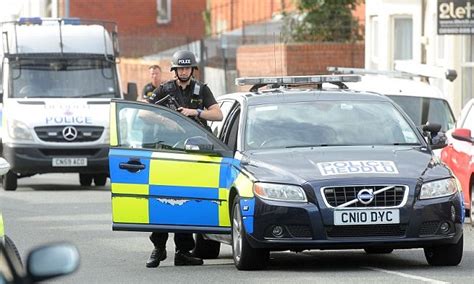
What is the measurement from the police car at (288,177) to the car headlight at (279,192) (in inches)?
0.4

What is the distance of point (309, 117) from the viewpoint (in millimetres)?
13547

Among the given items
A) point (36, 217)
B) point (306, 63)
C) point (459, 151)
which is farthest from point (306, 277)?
point (306, 63)

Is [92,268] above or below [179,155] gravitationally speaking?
below

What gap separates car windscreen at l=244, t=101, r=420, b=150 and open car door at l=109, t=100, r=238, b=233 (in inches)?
14.6

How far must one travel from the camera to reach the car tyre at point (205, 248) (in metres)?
14.4

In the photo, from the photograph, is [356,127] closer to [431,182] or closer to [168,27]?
[431,182]

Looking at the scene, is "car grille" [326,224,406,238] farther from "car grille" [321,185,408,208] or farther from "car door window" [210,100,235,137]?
"car door window" [210,100,235,137]

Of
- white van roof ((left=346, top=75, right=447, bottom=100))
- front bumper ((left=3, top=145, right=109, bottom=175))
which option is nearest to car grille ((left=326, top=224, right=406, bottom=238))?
white van roof ((left=346, top=75, right=447, bottom=100))

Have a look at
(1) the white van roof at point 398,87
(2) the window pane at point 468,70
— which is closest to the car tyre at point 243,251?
(1) the white van roof at point 398,87

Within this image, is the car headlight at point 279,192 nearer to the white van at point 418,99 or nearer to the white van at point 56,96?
the white van at point 418,99

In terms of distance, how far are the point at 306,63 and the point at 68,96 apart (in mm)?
11180

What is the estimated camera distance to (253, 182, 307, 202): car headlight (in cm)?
1225

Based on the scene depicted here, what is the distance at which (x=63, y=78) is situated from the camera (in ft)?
82.1

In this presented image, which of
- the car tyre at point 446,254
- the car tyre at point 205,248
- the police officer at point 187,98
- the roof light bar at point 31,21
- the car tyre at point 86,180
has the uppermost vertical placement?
the roof light bar at point 31,21
